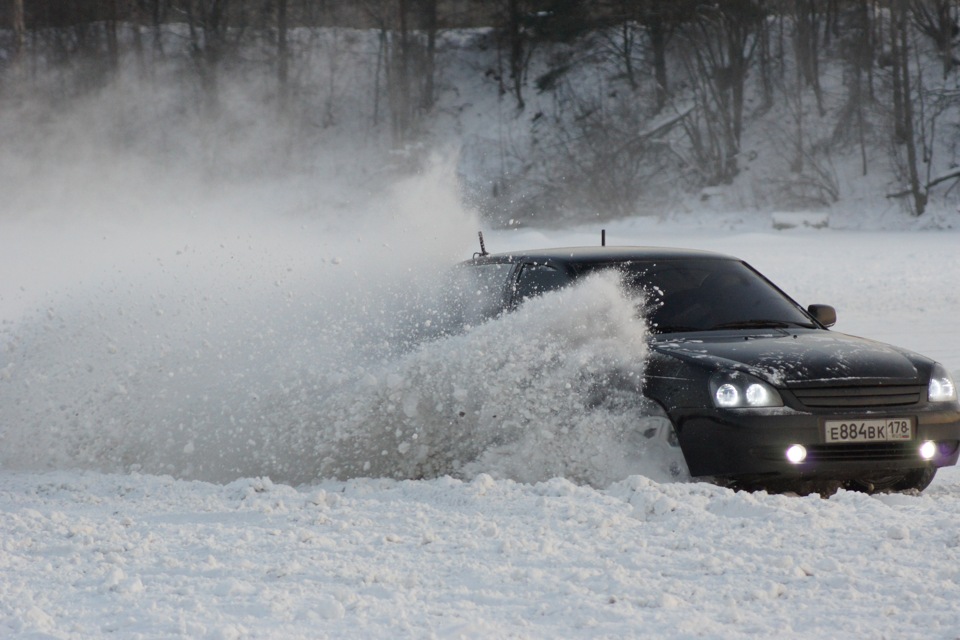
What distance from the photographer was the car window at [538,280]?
248 inches

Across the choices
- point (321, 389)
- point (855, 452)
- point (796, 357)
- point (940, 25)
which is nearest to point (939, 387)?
point (855, 452)

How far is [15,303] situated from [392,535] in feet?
41.1

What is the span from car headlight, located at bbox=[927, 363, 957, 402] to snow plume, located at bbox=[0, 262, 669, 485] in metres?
1.38

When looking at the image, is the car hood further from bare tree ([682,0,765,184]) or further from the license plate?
bare tree ([682,0,765,184])

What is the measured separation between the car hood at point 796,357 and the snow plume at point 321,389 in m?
0.34

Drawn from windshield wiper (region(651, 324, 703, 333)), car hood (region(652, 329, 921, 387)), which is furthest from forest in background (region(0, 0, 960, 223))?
car hood (region(652, 329, 921, 387))

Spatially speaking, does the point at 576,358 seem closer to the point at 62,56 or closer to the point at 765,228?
the point at 765,228

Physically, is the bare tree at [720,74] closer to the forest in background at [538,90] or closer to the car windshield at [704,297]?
the forest in background at [538,90]

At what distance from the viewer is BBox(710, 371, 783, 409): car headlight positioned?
5.05m

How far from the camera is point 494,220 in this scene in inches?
1276

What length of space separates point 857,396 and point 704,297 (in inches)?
52.4

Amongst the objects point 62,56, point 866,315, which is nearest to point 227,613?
point 866,315

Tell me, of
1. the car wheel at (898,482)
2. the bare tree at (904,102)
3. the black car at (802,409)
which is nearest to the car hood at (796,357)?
the black car at (802,409)

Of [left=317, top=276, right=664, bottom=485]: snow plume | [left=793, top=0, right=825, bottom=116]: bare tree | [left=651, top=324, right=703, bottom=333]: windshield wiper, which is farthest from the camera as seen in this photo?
[left=793, top=0, right=825, bottom=116]: bare tree
